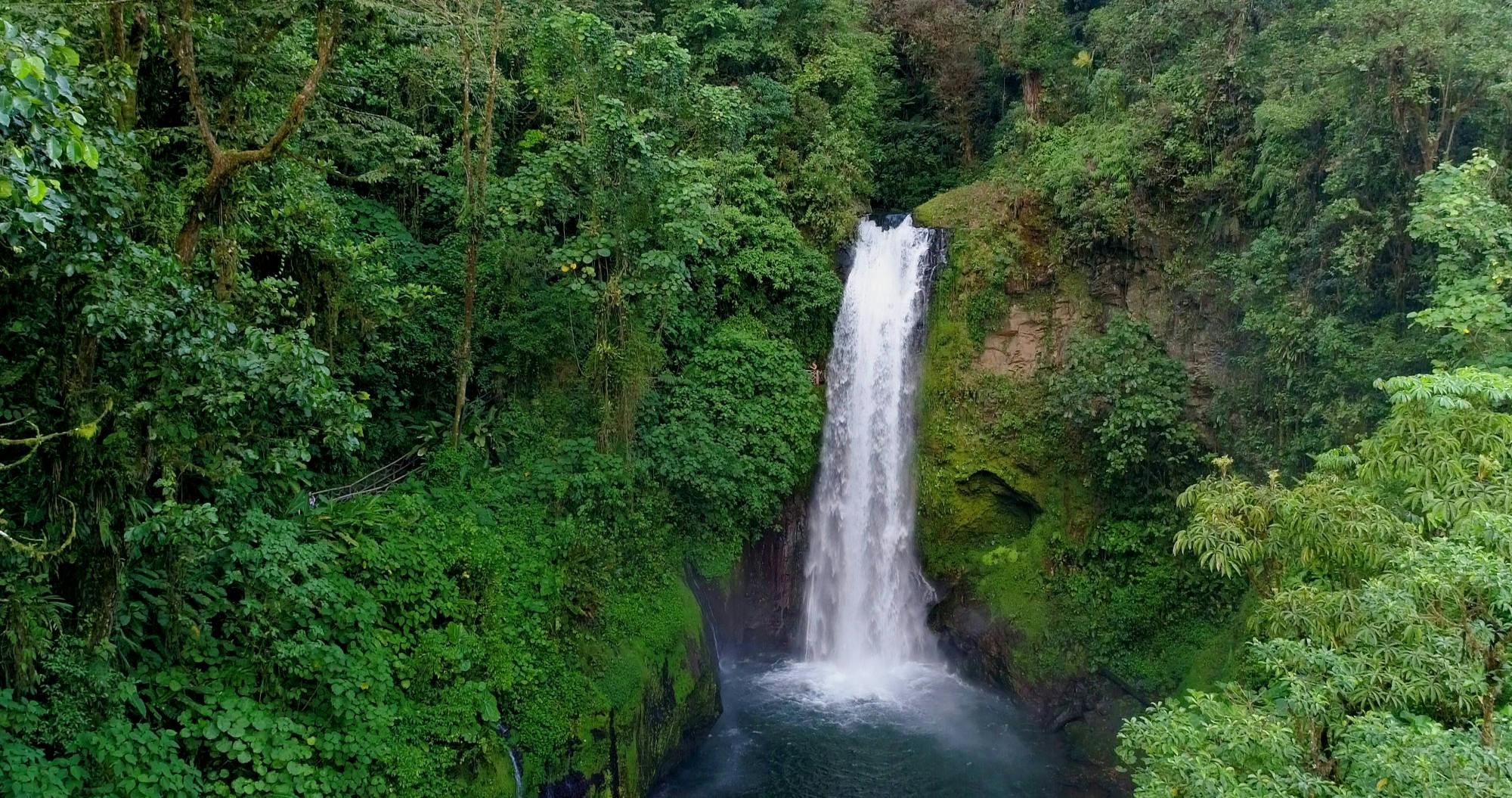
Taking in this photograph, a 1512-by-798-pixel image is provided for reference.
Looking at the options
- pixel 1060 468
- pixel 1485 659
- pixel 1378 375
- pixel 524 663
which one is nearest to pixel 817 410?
pixel 1060 468

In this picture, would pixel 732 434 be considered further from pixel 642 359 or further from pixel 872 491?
pixel 872 491

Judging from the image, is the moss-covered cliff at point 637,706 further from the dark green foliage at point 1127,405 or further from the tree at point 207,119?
the dark green foliage at point 1127,405

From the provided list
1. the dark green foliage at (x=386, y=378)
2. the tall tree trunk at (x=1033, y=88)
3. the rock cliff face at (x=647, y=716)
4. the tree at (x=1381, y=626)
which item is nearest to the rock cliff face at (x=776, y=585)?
the dark green foliage at (x=386, y=378)

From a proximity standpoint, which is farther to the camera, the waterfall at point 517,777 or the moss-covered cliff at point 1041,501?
the moss-covered cliff at point 1041,501

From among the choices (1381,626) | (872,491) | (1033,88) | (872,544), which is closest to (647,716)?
(872,544)

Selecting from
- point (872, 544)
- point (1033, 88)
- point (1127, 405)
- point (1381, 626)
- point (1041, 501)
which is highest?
point (1033, 88)

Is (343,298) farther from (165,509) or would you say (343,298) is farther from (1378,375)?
(1378,375)
